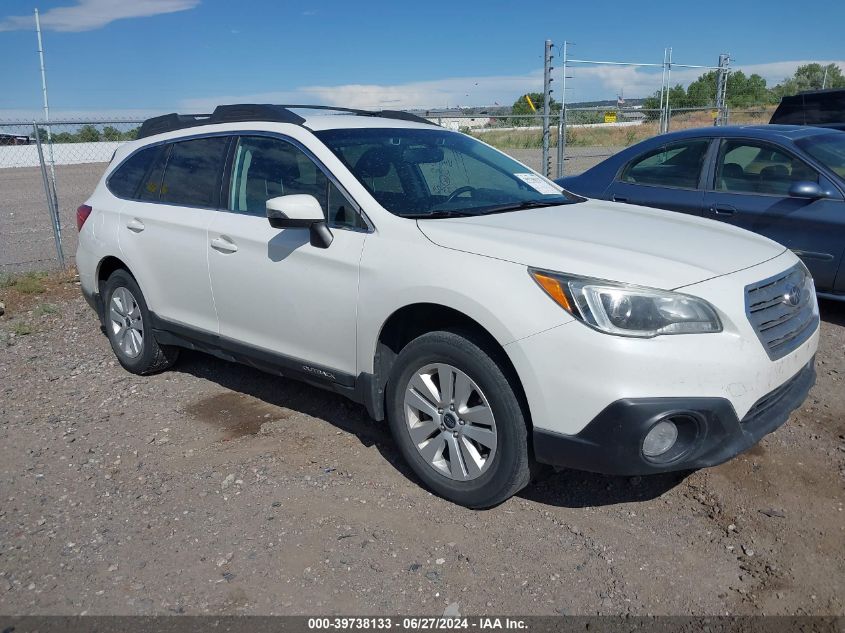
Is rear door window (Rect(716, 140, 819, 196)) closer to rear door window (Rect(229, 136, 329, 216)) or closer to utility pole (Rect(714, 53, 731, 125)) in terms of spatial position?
rear door window (Rect(229, 136, 329, 216))

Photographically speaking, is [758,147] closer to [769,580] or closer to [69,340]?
[769,580]

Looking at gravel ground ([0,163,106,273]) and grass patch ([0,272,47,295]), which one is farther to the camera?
gravel ground ([0,163,106,273])

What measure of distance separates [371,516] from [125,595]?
1083 millimetres

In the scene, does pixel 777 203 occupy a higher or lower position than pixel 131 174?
lower

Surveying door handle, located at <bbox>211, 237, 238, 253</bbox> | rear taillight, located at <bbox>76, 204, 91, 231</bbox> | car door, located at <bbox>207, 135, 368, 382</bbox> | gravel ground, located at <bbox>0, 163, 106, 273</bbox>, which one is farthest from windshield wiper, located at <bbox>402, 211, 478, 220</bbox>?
gravel ground, located at <bbox>0, 163, 106, 273</bbox>

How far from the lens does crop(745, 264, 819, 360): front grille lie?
312cm

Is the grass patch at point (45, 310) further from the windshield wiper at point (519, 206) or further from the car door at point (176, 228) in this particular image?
the windshield wiper at point (519, 206)

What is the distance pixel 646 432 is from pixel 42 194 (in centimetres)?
2088

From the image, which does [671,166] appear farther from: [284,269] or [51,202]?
[51,202]

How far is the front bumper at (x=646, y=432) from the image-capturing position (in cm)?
286

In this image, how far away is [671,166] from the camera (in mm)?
6605

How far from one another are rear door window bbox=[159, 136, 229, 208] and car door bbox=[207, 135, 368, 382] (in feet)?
0.54

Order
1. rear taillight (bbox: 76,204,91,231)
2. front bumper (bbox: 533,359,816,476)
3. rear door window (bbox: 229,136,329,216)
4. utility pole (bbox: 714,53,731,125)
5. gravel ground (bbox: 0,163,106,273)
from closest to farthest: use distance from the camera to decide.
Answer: front bumper (bbox: 533,359,816,476) < rear door window (bbox: 229,136,329,216) < rear taillight (bbox: 76,204,91,231) < gravel ground (bbox: 0,163,106,273) < utility pole (bbox: 714,53,731,125)

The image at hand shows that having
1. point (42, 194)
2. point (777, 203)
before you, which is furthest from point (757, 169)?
point (42, 194)
